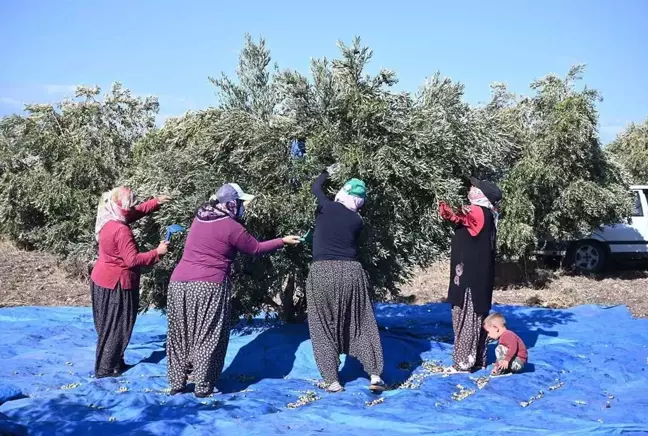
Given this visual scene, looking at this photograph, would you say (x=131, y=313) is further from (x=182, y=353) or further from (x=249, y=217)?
(x=249, y=217)

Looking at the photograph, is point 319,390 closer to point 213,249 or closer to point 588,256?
point 213,249

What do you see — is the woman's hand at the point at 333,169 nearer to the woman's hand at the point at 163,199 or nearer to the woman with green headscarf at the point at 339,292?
the woman with green headscarf at the point at 339,292

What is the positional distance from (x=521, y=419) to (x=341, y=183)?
2.20 m

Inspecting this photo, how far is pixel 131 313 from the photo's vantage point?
5723mm

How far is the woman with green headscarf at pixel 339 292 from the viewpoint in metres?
5.31

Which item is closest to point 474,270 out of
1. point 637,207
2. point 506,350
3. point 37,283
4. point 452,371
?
point 506,350

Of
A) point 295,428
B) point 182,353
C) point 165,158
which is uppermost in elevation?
point 165,158

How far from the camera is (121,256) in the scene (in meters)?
5.55

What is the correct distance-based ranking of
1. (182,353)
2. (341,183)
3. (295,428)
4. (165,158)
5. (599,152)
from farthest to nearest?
(599,152)
(165,158)
(341,183)
(182,353)
(295,428)

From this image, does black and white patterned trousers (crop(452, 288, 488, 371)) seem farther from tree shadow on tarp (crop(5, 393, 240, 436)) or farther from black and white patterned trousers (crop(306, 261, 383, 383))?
tree shadow on tarp (crop(5, 393, 240, 436))

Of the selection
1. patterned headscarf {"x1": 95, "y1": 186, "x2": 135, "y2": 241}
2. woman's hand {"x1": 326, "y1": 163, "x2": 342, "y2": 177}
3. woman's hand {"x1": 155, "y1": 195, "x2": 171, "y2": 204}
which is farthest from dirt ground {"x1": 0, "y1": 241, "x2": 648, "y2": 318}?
woman's hand {"x1": 155, "y1": 195, "x2": 171, "y2": 204}

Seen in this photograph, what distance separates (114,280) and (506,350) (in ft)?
10.2

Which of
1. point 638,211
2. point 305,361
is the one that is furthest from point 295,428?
point 638,211

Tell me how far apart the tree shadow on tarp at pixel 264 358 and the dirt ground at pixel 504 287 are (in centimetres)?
420
